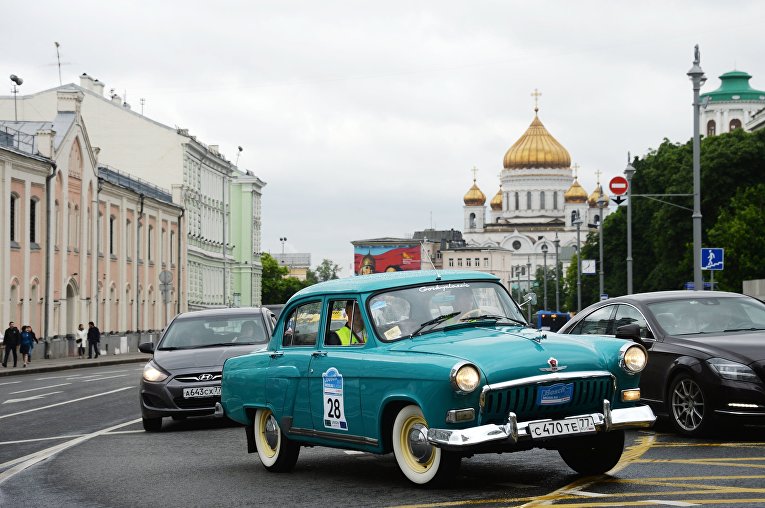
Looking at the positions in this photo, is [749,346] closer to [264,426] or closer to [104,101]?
[264,426]

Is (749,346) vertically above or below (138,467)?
above

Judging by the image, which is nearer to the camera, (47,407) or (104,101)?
(47,407)

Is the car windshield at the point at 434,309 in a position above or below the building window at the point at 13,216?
below

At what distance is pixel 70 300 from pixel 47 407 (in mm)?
40066

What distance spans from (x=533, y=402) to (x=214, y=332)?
33.9 ft

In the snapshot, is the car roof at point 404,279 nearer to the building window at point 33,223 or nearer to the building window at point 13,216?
the building window at point 13,216

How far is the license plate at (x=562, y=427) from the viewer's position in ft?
32.3

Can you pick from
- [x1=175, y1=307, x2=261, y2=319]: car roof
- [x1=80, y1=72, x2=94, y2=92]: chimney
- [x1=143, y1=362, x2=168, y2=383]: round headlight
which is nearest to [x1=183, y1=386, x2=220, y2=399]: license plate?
[x1=143, y1=362, x2=168, y2=383]: round headlight

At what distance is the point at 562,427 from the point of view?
997 centimetres

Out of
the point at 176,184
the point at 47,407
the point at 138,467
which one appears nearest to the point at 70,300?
the point at 176,184

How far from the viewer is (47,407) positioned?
23.5m

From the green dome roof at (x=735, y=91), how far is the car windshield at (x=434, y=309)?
159m

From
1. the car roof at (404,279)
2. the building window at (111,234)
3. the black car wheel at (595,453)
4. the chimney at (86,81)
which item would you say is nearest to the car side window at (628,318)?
the car roof at (404,279)

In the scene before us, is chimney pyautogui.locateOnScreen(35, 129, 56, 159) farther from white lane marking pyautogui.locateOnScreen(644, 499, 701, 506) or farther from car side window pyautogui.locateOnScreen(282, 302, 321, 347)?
white lane marking pyautogui.locateOnScreen(644, 499, 701, 506)
